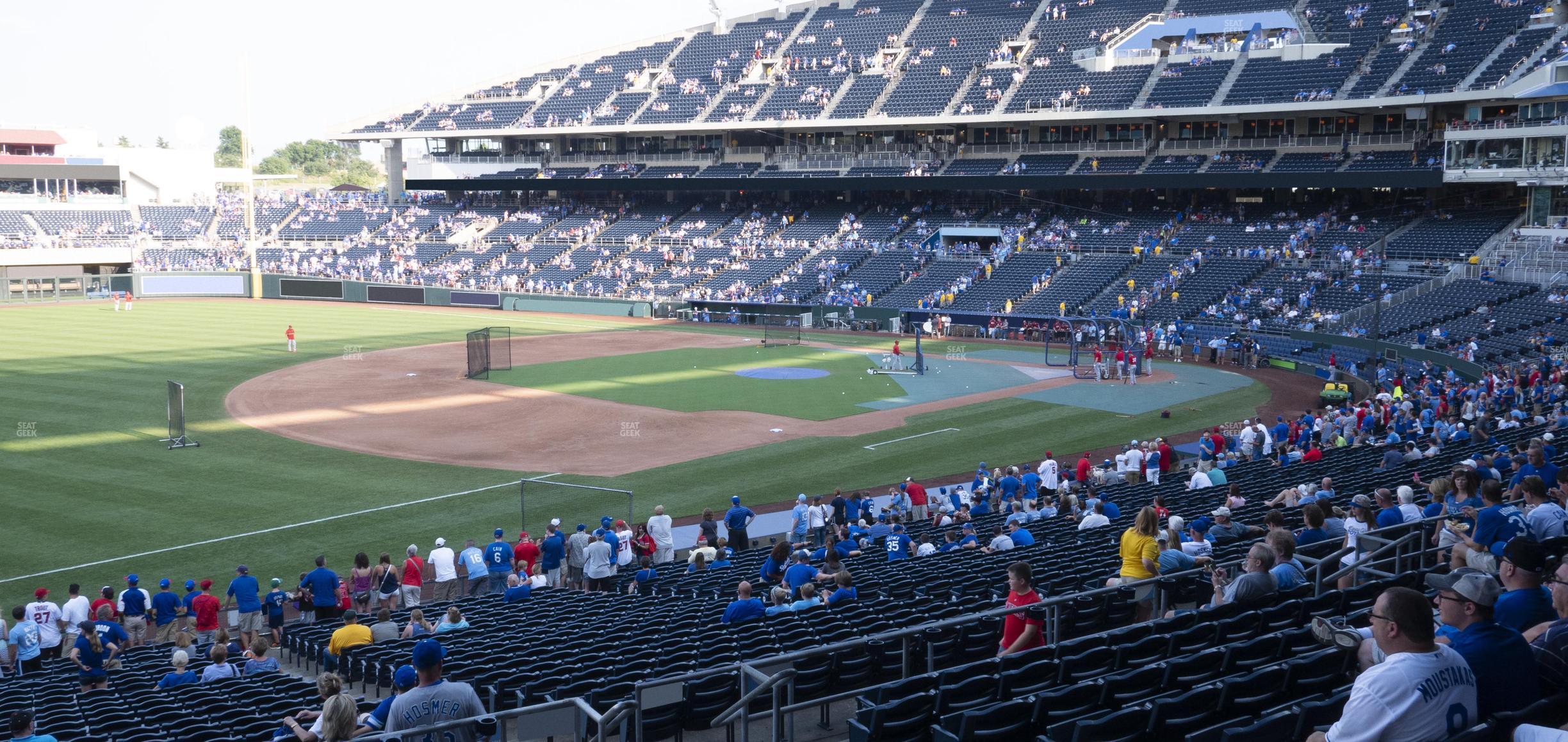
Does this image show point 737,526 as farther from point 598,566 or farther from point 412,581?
point 412,581

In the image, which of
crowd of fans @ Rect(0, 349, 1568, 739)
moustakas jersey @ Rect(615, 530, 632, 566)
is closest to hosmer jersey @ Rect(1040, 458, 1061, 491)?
→ crowd of fans @ Rect(0, 349, 1568, 739)

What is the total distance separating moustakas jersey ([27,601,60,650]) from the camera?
15484mm

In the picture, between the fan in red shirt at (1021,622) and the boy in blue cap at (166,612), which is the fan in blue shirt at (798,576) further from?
the boy in blue cap at (166,612)

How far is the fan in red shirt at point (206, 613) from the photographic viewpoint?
16.4 m

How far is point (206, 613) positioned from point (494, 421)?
1865 centimetres

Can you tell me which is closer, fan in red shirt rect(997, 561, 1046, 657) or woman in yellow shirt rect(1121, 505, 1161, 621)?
fan in red shirt rect(997, 561, 1046, 657)

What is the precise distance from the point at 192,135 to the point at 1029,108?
75.3 m

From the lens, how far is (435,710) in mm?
7180

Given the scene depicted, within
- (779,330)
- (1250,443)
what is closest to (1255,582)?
(1250,443)

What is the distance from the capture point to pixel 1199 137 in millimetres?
63312

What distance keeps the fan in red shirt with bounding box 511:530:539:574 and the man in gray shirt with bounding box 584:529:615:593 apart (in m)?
1.02

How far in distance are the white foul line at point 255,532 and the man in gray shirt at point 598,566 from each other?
26.0 feet

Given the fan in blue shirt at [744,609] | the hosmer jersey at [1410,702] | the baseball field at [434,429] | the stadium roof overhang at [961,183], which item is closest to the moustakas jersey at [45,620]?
the baseball field at [434,429]

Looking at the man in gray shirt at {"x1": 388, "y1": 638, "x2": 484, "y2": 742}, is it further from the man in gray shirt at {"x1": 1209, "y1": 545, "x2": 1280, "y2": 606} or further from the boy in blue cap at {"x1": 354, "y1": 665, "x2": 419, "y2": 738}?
the man in gray shirt at {"x1": 1209, "y1": 545, "x2": 1280, "y2": 606}
